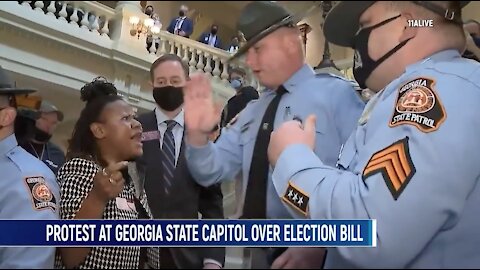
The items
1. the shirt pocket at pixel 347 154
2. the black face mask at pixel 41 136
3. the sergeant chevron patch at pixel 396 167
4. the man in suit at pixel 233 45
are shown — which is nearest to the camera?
the sergeant chevron patch at pixel 396 167

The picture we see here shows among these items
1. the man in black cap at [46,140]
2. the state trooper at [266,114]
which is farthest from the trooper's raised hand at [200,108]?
the man in black cap at [46,140]

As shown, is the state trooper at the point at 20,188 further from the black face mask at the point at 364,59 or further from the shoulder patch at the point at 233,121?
the black face mask at the point at 364,59

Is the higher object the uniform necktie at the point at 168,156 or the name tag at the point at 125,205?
the uniform necktie at the point at 168,156

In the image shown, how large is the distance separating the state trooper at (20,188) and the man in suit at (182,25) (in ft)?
0.85

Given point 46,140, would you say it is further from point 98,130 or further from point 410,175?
point 410,175

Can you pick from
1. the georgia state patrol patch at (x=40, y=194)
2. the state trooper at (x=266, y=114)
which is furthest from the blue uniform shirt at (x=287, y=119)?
the georgia state patrol patch at (x=40, y=194)

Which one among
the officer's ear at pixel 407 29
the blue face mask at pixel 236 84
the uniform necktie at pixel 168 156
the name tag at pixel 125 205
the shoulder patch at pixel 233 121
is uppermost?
the officer's ear at pixel 407 29

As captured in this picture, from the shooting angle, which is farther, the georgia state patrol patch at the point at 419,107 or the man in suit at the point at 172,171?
the man in suit at the point at 172,171

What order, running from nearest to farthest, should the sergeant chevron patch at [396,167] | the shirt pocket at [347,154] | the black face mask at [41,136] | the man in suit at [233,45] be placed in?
the sergeant chevron patch at [396,167]
the shirt pocket at [347,154]
the man in suit at [233,45]
the black face mask at [41,136]

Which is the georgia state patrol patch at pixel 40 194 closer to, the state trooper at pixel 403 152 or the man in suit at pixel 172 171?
the man in suit at pixel 172 171

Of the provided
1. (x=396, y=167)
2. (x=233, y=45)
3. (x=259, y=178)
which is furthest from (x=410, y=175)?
(x=233, y=45)

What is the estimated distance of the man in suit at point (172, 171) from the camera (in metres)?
0.86

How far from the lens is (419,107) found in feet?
2.36

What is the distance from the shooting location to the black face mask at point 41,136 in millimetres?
996
